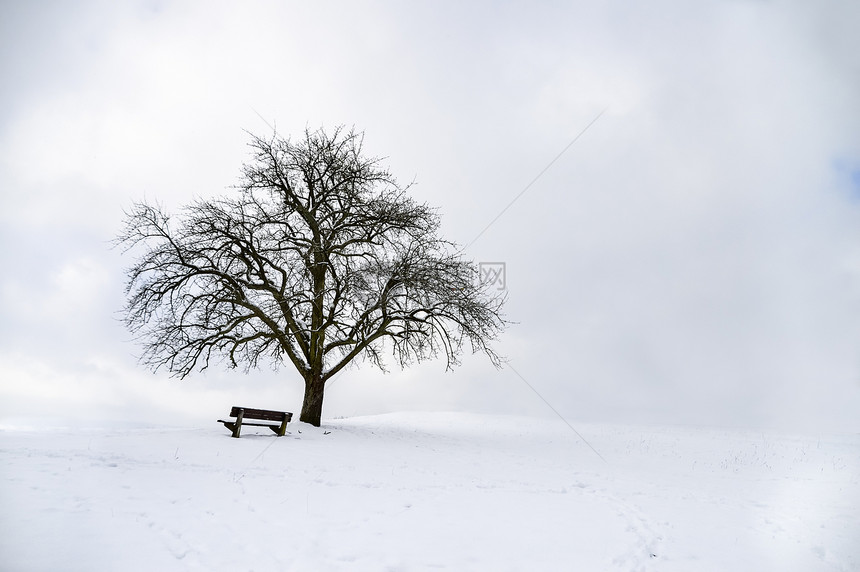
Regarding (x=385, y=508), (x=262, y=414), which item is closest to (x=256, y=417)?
(x=262, y=414)

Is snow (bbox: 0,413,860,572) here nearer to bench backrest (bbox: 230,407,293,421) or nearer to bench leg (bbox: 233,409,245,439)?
bench leg (bbox: 233,409,245,439)

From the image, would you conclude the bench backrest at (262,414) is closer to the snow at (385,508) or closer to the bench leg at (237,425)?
the bench leg at (237,425)

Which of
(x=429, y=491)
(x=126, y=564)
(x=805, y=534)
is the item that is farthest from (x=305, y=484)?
(x=805, y=534)

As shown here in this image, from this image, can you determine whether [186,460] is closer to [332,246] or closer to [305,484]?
[305,484]

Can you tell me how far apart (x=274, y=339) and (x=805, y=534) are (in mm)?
14677

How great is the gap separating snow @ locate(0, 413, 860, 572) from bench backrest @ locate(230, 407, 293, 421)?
20.2 inches

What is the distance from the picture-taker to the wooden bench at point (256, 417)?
496 inches

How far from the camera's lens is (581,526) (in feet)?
22.9

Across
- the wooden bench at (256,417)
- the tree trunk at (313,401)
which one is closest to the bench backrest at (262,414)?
the wooden bench at (256,417)

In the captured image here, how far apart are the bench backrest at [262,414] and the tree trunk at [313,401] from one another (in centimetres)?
252

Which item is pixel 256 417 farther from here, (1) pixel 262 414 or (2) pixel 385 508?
(2) pixel 385 508

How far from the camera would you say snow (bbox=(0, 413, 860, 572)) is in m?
5.42

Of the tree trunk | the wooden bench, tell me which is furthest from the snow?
the tree trunk

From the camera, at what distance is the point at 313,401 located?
16.2 metres
